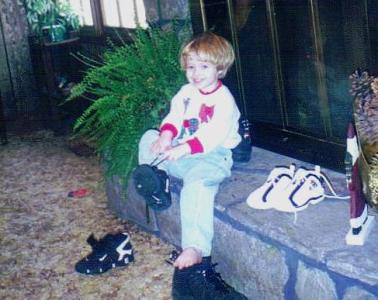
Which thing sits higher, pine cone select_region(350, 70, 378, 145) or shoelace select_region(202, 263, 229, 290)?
pine cone select_region(350, 70, 378, 145)

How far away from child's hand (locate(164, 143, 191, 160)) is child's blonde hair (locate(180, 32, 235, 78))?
48 cm

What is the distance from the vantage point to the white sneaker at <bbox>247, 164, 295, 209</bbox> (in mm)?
2604

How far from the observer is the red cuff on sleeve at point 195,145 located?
2.83 m

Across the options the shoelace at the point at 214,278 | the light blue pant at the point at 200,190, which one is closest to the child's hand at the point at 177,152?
the light blue pant at the point at 200,190

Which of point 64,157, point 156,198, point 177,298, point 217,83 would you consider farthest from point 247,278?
point 64,157

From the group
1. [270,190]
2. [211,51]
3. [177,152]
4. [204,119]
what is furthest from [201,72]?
[270,190]

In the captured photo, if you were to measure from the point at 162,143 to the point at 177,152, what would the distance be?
0.61 feet

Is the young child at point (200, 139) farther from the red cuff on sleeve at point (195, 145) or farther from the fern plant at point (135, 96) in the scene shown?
the fern plant at point (135, 96)

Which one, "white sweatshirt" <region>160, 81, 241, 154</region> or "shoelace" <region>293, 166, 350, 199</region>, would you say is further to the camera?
"white sweatshirt" <region>160, 81, 241, 154</region>

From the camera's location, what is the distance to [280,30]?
10.1 feet

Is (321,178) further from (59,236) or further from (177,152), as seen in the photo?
(59,236)

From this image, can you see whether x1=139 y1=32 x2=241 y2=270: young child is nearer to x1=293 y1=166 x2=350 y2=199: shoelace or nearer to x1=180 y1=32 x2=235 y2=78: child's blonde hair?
x1=180 y1=32 x2=235 y2=78: child's blonde hair

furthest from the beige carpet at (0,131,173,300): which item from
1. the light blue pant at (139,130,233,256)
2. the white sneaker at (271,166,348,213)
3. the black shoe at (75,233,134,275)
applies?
the white sneaker at (271,166,348,213)

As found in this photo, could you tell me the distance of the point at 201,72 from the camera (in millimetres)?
2922
